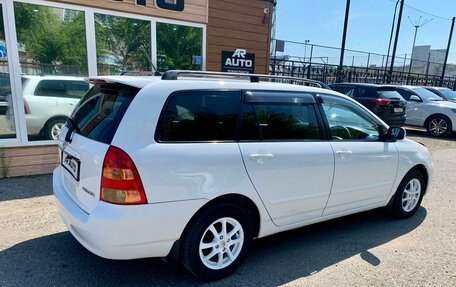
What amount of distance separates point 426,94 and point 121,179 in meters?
12.9

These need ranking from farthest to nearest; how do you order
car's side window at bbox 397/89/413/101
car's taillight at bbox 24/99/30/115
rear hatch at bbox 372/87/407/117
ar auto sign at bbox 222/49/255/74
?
car's side window at bbox 397/89/413/101
rear hatch at bbox 372/87/407/117
ar auto sign at bbox 222/49/255/74
car's taillight at bbox 24/99/30/115

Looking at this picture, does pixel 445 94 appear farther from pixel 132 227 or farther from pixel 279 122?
pixel 132 227

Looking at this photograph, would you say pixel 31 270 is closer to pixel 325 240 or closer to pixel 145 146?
pixel 145 146

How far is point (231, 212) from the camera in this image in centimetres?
280

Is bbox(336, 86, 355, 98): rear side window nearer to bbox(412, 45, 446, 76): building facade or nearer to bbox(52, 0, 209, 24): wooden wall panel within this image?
bbox(52, 0, 209, 24): wooden wall panel

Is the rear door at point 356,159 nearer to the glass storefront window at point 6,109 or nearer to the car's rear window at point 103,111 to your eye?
the car's rear window at point 103,111

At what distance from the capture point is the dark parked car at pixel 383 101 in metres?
10.2

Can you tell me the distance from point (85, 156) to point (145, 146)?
0.53 meters

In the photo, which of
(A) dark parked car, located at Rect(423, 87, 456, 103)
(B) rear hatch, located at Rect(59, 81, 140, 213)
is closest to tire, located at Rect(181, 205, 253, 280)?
(B) rear hatch, located at Rect(59, 81, 140, 213)

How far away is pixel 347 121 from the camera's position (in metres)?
3.72

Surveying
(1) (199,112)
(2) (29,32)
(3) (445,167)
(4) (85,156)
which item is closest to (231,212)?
(1) (199,112)

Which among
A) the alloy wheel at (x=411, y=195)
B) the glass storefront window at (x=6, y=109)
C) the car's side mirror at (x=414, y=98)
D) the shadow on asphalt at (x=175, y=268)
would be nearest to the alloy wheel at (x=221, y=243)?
the shadow on asphalt at (x=175, y=268)

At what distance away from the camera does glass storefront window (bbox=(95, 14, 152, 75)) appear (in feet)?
19.6

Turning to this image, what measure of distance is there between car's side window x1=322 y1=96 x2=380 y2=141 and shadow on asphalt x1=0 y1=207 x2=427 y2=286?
1.12 m
